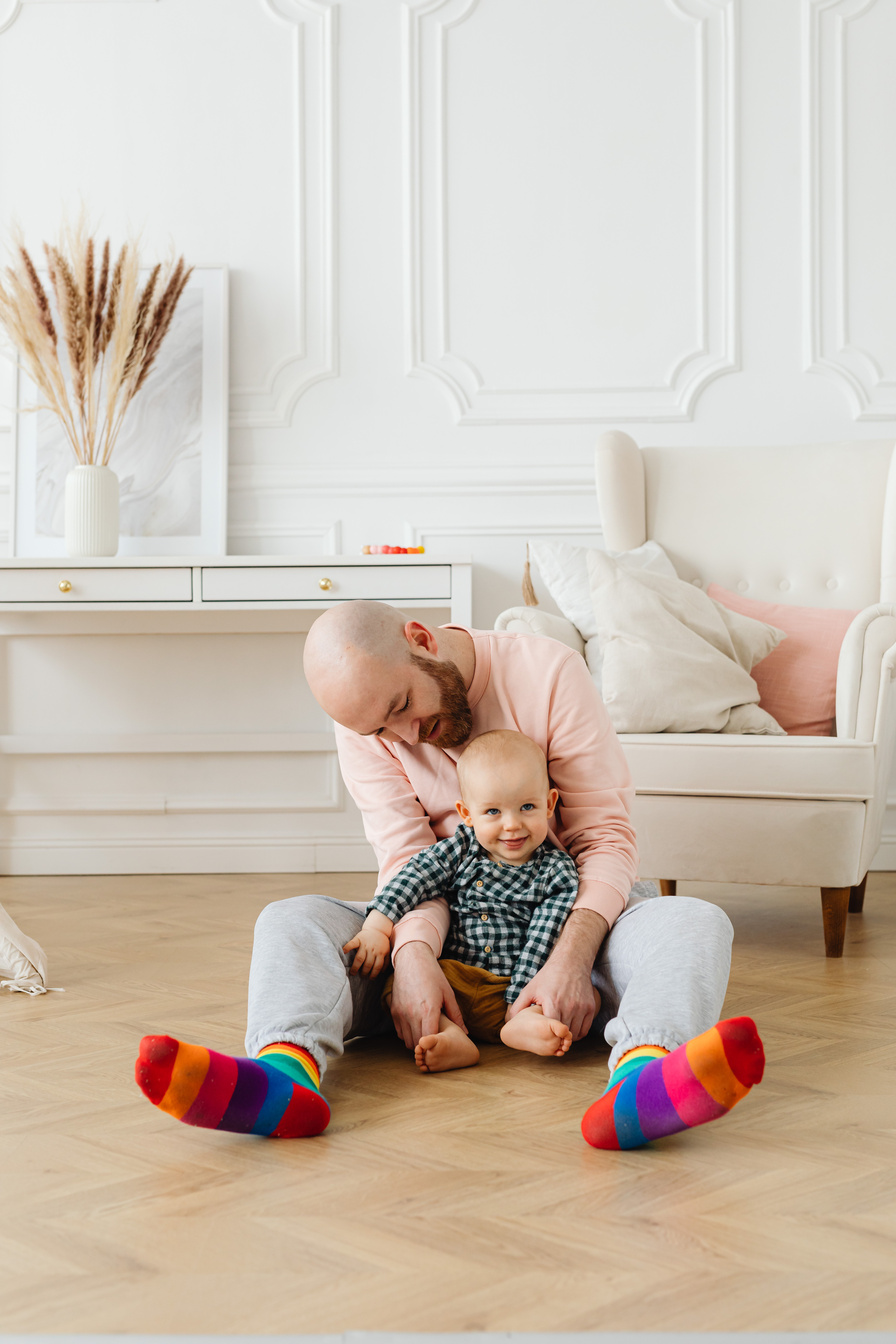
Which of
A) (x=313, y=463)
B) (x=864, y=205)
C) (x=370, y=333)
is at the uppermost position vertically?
(x=864, y=205)

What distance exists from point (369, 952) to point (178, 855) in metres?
1.84

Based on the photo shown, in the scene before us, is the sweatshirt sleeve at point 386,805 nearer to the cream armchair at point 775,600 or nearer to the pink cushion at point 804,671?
the cream armchair at point 775,600

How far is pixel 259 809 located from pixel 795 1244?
236 cm

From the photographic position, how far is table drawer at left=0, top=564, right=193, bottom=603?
2.79 metres

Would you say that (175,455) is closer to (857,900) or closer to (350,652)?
(350,652)

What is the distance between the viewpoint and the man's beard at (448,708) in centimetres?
146

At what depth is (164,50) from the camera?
3.26 meters

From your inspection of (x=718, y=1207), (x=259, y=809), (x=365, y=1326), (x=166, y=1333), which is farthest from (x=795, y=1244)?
(x=259, y=809)

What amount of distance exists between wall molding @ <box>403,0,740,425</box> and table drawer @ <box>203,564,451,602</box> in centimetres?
66

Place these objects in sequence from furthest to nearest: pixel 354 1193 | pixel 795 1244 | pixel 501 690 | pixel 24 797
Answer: pixel 24 797 < pixel 501 690 < pixel 354 1193 < pixel 795 1244

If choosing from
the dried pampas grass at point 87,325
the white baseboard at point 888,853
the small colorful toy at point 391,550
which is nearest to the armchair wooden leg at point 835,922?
the white baseboard at point 888,853

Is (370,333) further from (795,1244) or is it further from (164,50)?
(795,1244)

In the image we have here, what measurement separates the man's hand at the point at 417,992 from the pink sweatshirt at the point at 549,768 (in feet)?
0.25

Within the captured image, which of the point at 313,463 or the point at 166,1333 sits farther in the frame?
the point at 313,463
